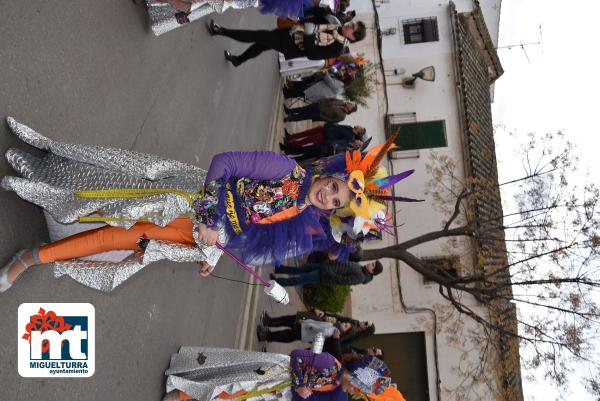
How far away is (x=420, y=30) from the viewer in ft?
52.9

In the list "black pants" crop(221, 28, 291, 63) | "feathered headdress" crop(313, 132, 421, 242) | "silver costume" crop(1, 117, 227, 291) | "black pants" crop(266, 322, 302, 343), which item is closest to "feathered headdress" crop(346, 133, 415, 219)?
"feathered headdress" crop(313, 132, 421, 242)

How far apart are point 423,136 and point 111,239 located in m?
12.0

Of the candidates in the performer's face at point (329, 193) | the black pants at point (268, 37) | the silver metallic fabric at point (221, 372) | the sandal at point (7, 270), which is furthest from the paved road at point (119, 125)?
the performer's face at point (329, 193)

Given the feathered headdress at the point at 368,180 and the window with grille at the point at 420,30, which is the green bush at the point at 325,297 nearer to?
the feathered headdress at the point at 368,180

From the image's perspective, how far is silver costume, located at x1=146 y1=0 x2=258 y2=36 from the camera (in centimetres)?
584

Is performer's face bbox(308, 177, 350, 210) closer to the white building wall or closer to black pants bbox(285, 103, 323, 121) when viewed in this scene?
black pants bbox(285, 103, 323, 121)

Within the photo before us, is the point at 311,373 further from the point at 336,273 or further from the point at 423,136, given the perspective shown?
the point at 423,136

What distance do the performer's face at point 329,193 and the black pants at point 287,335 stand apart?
4.68 meters

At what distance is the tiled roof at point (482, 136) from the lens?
472 inches

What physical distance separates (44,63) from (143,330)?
8.86 ft

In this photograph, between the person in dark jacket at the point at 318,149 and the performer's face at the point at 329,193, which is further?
the person in dark jacket at the point at 318,149

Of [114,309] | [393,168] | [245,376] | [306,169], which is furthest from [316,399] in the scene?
[393,168]

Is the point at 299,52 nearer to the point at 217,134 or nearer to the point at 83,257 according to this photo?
the point at 217,134

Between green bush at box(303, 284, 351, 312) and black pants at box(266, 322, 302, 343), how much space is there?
3054mm
